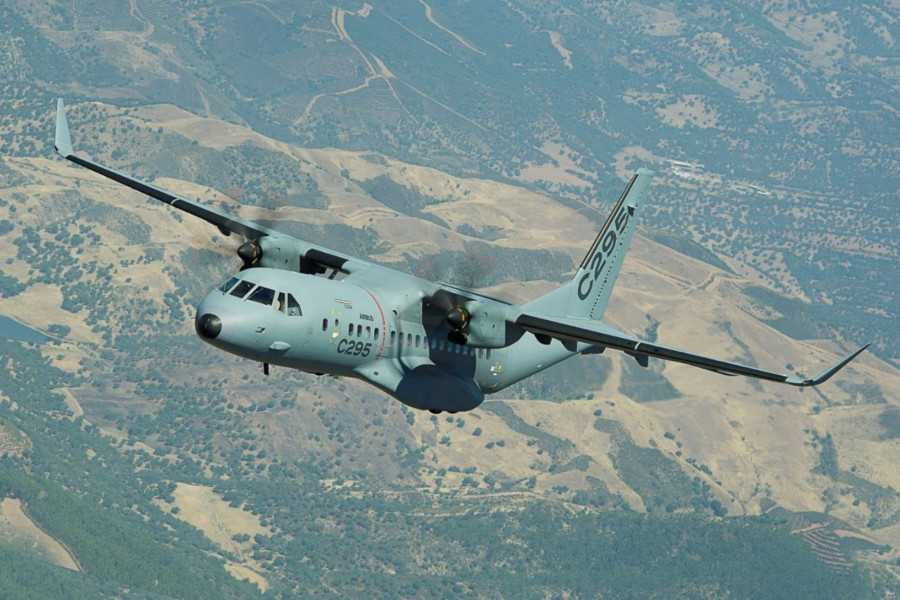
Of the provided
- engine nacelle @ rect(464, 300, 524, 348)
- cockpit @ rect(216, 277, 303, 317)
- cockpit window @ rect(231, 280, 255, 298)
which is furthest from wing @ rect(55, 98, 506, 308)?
cockpit window @ rect(231, 280, 255, 298)

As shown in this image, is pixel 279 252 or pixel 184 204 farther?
pixel 184 204

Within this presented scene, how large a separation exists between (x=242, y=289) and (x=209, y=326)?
269 centimetres

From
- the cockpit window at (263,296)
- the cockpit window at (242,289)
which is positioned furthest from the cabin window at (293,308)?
the cockpit window at (242,289)

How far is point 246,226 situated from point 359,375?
34.0 ft

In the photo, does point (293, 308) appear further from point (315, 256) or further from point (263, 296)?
point (315, 256)

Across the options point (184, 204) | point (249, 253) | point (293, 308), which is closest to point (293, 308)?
point (293, 308)

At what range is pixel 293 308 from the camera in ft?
198

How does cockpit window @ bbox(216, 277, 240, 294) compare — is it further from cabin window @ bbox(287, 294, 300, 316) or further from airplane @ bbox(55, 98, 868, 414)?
cabin window @ bbox(287, 294, 300, 316)

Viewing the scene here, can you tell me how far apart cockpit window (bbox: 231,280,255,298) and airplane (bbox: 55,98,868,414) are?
0.13ft

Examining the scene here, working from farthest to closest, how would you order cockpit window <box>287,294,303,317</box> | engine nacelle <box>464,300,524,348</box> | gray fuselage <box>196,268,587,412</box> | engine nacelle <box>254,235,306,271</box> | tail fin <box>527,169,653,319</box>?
tail fin <box>527,169,653,319</box>, engine nacelle <box>254,235,306,271</box>, engine nacelle <box>464,300,524,348</box>, cockpit window <box>287,294,303,317</box>, gray fuselage <box>196,268,587,412</box>

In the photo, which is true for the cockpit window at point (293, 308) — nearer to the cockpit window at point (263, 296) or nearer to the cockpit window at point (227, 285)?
the cockpit window at point (263, 296)

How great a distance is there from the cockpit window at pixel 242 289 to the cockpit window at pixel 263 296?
0.86 ft

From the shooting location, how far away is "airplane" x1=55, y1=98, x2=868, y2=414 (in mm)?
59656

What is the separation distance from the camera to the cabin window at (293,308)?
6038cm
